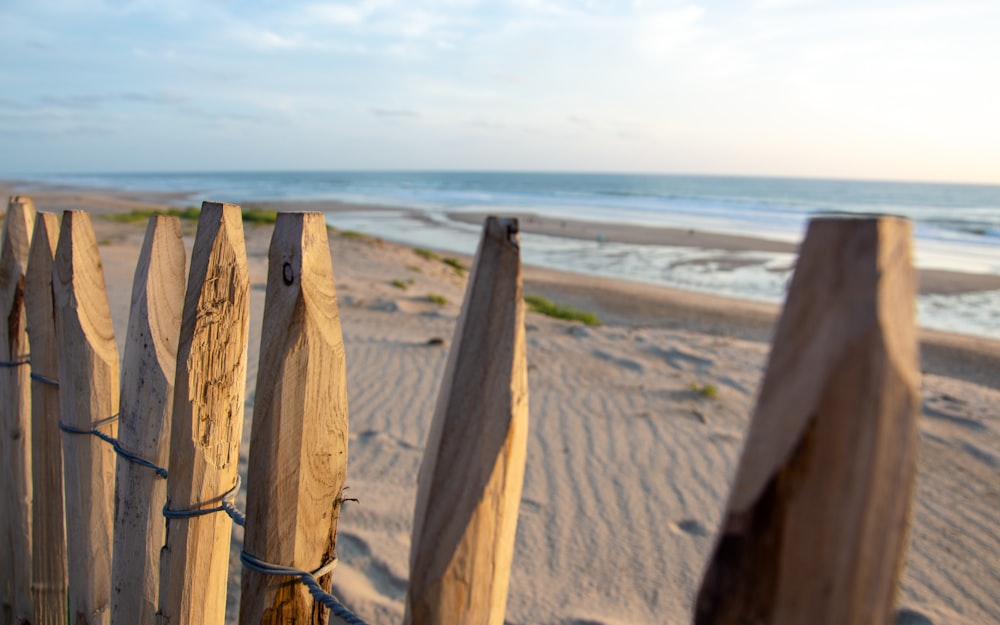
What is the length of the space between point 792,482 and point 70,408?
6.44ft

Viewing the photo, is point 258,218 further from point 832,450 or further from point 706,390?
point 832,450

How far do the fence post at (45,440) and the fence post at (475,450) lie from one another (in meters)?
1.68

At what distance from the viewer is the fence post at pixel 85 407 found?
1.89 meters

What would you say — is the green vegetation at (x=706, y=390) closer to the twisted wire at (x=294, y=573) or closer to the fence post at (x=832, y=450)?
the twisted wire at (x=294, y=573)

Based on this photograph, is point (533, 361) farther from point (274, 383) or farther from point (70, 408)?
point (274, 383)

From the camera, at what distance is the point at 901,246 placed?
0.62 m

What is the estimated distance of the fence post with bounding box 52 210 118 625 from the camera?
6.19ft

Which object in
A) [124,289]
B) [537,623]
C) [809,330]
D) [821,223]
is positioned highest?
[821,223]

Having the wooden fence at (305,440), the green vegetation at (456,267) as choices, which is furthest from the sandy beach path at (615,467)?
the green vegetation at (456,267)

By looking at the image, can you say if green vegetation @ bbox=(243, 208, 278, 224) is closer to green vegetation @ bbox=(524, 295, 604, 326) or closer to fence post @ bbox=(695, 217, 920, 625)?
green vegetation @ bbox=(524, 295, 604, 326)

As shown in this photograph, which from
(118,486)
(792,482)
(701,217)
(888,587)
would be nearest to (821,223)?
(792,482)

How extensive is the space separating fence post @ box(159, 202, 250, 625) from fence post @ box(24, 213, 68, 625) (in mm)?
900

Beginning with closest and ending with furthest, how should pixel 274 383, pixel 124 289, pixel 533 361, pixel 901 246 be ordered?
pixel 901 246
pixel 274 383
pixel 533 361
pixel 124 289

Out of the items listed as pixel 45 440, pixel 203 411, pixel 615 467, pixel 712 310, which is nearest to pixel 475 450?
pixel 203 411
